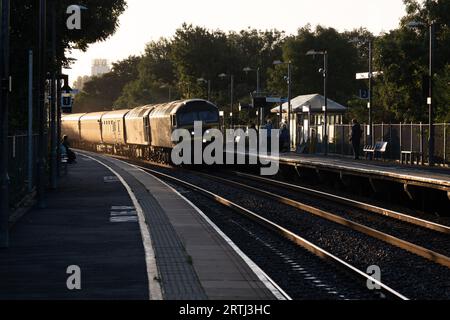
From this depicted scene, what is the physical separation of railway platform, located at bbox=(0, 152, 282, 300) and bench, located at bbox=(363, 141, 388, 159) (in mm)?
26320

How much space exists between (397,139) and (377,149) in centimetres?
116

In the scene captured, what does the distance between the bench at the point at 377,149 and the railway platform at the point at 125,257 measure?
26320 mm

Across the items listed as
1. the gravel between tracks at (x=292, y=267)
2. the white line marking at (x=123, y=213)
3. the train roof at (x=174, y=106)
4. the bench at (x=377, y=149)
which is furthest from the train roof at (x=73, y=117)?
the gravel between tracks at (x=292, y=267)

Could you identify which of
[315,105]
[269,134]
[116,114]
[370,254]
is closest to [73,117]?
[116,114]

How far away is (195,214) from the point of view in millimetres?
23594

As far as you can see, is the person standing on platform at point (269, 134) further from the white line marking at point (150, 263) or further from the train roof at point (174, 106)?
the white line marking at point (150, 263)

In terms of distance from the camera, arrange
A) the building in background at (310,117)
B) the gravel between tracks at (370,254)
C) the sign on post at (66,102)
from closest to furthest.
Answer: the gravel between tracks at (370,254)
the sign on post at (66,102)
the building in background at (310,117)

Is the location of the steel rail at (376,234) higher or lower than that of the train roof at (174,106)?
lower

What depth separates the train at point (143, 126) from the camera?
163ft

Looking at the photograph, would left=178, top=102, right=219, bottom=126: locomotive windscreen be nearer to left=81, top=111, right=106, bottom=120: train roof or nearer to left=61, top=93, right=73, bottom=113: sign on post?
left=61, top=93, right=73, bottom=113: sign on post
